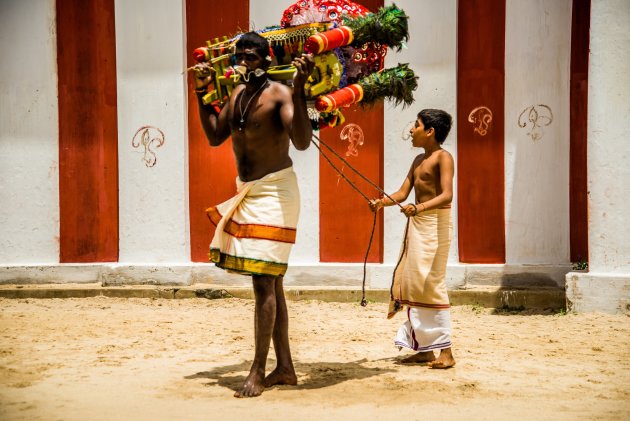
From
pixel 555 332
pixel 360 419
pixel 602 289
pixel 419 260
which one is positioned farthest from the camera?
pixel 602 289

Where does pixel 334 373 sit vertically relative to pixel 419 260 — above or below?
below

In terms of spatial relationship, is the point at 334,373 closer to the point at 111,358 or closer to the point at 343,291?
the point at 111,358

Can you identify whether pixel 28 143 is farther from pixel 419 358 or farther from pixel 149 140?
pixel 419 358

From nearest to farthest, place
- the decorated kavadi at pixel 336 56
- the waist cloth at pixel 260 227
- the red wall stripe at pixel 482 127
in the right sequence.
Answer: the waist cloth at pixel 260 227 → the decorated kavadi at pixel 336 56 → the red wall stripe at pixel 482 127

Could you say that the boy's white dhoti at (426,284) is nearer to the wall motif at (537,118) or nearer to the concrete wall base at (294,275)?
the concrete wall base at (294,275)

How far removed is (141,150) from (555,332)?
15.8 feet

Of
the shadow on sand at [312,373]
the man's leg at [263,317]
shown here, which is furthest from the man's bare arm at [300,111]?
the shadow on sand at [312,373]

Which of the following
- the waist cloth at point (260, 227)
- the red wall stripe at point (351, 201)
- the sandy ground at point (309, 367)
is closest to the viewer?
the sandy ground at point (309, 367)

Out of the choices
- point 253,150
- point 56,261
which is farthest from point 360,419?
point 56,261

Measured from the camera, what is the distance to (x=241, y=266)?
15.5 feet

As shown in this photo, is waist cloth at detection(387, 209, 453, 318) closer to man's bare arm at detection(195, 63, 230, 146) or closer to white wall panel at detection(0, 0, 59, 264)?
man's bare arm at detection(195, 63, 230, 146)

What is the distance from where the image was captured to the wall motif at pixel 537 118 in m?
8.39

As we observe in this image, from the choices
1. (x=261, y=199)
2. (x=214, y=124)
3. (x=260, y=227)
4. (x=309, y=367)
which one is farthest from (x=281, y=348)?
(x=214, y=124)

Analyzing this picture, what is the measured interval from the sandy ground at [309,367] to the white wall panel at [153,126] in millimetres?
1009
